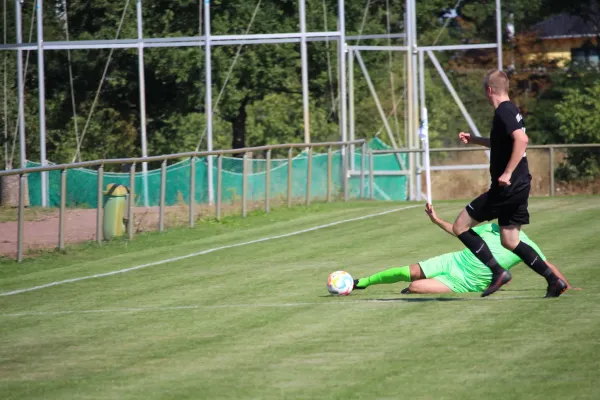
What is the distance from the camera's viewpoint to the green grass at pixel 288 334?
28.8 ft

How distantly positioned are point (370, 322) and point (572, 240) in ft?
27.1

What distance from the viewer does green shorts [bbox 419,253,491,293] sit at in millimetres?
12891

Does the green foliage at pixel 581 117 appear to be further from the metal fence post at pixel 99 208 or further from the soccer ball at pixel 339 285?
the soccer ball at pixel 339 285

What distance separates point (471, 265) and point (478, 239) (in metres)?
0.50

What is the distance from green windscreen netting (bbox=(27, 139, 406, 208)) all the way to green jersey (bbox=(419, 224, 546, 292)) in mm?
8427

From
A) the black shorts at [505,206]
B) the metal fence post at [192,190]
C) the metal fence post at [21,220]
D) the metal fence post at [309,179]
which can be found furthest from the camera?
the metal fence post at [309,179]

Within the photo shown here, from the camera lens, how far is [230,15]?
45.1 m

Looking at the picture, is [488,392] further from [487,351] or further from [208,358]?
[208,358]

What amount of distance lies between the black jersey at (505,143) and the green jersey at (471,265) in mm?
988

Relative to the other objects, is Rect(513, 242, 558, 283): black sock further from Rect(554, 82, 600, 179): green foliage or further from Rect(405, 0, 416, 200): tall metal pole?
Rect(554, 82, 600, 179): green foliage

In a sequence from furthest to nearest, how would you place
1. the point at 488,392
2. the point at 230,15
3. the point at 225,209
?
the point at 230,15, the point at 225,209, the point at 488,392

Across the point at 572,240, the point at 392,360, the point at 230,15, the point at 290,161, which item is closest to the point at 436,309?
the point at 392,360

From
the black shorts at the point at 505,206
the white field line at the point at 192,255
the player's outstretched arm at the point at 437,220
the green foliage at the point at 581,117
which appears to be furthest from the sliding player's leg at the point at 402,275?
the green foliage at the point at 581,117

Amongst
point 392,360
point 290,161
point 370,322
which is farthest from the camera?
point 290,161
